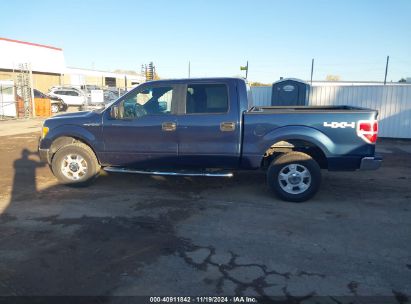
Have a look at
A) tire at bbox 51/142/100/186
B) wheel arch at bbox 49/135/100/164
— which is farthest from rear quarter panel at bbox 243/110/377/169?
wheel arch at bbox 49/135/100/164

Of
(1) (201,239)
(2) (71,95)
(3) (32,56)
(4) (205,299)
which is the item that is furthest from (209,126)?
(3) (32,56)

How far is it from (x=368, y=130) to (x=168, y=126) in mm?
3098

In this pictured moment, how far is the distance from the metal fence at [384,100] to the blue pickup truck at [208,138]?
26.1 ft

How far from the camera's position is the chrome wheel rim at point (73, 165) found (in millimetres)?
6199

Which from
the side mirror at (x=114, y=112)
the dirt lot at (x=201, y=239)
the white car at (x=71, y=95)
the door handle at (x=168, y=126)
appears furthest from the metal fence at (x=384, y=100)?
the white car at (x=71, y=95)

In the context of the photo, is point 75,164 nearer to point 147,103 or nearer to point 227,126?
point 147,103

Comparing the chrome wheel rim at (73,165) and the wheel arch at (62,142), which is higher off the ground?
the wheel arch at (62,142)

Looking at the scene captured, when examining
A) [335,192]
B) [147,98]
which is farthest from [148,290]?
[335,192]

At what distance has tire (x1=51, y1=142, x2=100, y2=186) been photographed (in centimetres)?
613

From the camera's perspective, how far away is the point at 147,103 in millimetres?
5938

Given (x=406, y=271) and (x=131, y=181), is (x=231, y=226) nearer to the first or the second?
(x=406, y=271)

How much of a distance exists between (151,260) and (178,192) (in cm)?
246

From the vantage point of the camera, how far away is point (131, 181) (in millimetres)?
6770

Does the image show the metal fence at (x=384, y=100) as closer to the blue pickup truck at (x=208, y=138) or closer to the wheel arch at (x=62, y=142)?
the blue pickup truck at (x=208, y=138)
